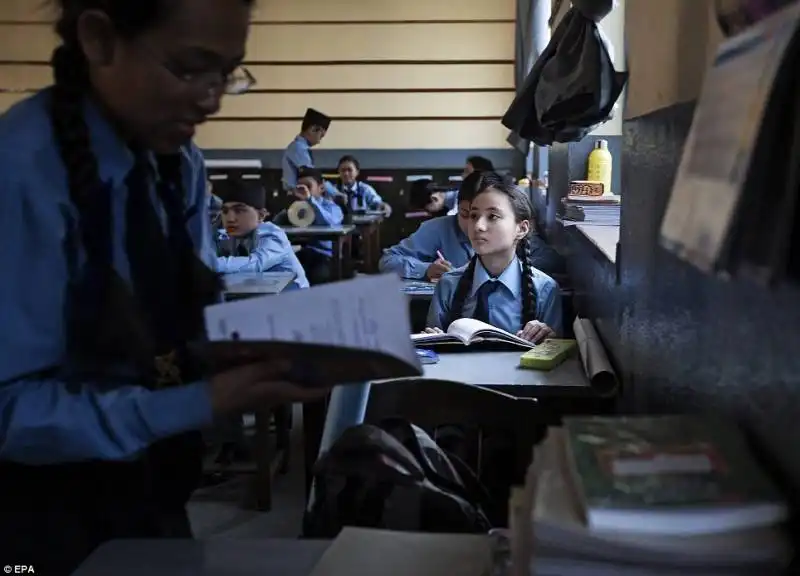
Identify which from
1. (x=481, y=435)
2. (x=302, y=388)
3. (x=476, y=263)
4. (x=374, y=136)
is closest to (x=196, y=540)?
(x=302, y=388)

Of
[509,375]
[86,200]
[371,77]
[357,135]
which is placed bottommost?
[509,375]

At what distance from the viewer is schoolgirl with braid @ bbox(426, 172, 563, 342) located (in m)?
2.77

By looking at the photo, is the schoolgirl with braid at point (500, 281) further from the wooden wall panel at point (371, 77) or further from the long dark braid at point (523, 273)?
the wooden wall panel at point (371, 77)

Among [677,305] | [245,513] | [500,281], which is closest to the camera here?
[677,305]

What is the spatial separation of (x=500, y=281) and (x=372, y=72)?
20.2ft

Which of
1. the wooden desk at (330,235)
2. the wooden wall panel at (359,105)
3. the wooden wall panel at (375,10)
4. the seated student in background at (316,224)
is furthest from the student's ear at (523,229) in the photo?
the wooden wall panel at (375,10)

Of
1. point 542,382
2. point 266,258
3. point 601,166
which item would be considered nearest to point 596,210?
point 601,166

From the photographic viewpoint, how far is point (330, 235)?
614 centimetres

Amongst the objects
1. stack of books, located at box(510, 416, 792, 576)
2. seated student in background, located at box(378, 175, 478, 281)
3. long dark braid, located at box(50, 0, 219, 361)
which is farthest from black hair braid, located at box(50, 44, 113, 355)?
seated student in background, located at box(378, 175, 478, 281)

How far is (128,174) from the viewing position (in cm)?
111

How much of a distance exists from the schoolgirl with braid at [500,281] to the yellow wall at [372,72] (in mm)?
5736

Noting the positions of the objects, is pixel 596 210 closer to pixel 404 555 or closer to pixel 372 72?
pixel 404 555

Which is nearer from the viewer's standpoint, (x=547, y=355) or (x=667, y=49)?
(x=667, y=49)

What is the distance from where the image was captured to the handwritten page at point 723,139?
630mm
